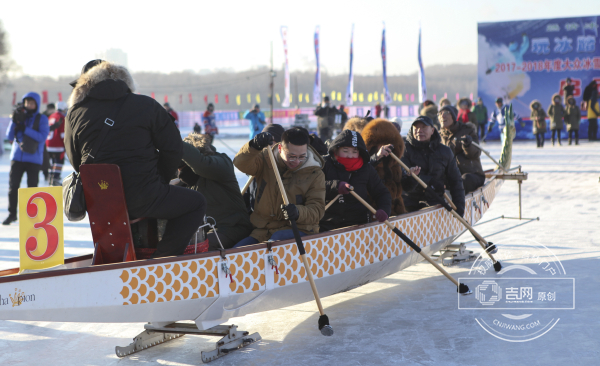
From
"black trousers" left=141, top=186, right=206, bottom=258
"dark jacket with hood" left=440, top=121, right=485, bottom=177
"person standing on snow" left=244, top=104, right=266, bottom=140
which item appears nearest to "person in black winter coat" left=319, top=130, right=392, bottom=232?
"black trousers" left=141, top=186, right=206, bottom=258

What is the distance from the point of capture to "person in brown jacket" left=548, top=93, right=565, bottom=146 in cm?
1938

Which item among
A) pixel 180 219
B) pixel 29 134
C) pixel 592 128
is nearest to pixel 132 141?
pixel 180 219

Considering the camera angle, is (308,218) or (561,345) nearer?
(561,345)

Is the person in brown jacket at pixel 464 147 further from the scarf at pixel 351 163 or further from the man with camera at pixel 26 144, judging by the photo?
the man with camera at pixel 26 144

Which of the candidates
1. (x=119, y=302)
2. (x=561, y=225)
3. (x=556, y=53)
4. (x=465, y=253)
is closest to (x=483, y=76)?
(x=556, y=53)

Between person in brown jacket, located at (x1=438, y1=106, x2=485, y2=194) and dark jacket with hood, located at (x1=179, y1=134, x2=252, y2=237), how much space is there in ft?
10.6

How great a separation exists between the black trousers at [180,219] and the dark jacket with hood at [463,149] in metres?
4.14

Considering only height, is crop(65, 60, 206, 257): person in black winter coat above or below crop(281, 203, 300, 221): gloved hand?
above

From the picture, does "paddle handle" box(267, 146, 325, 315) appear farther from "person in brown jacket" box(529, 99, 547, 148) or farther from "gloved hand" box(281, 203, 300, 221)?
"person in brown jacket" box(529, 99, 547, 148)

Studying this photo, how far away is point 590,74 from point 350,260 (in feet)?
65.7

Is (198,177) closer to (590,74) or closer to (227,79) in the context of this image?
(590,74)

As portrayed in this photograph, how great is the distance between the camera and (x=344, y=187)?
3848mm

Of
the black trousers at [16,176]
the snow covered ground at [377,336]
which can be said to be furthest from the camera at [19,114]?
the snow covered ground at [377,336]

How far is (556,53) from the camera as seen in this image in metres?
20.7
